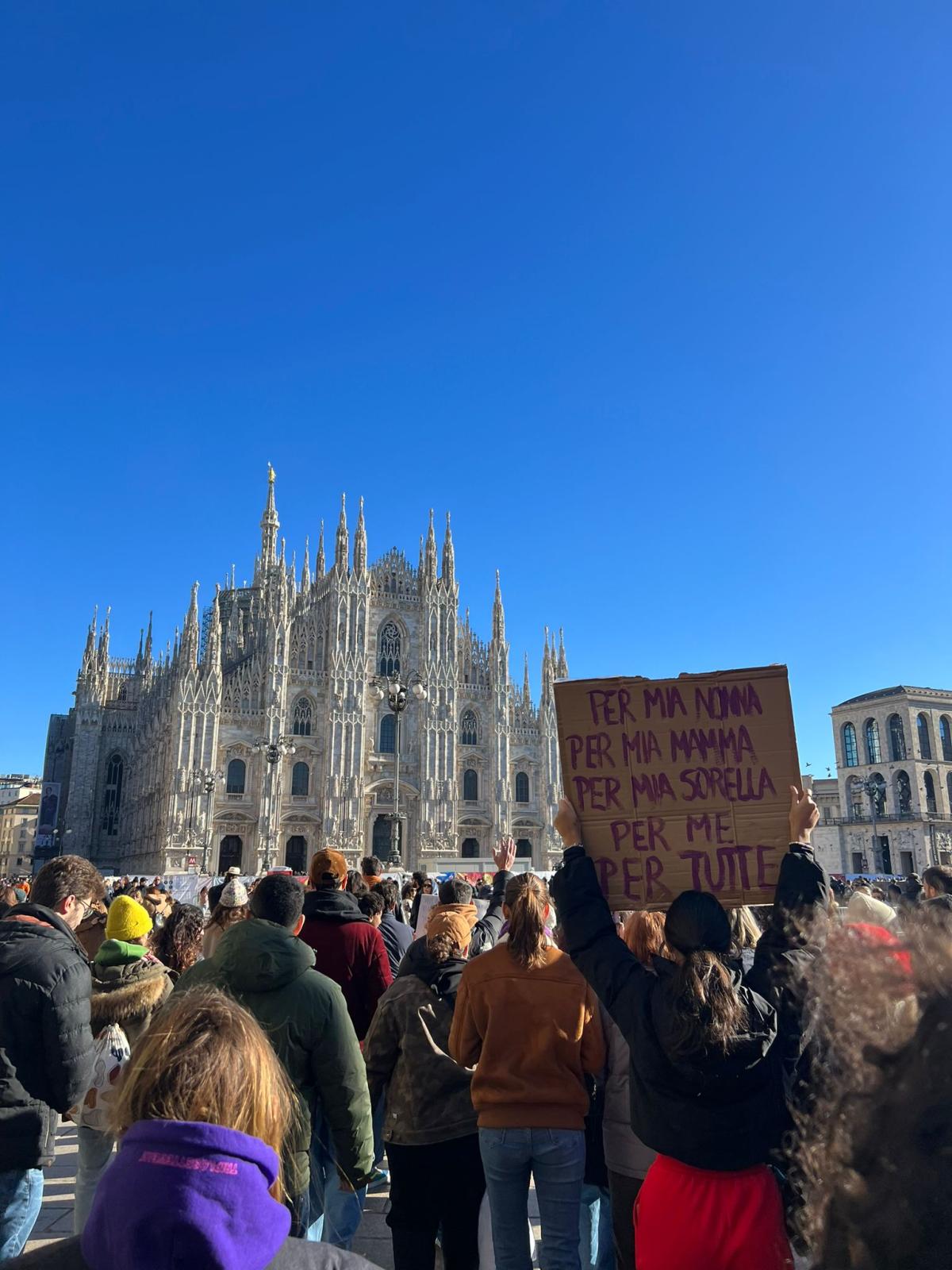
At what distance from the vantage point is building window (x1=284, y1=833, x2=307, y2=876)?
40.1 m

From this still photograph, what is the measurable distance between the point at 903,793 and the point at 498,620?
89.0 ft

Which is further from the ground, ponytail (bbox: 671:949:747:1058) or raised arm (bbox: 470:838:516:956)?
raised arm (bbox: 470:838:516:956)

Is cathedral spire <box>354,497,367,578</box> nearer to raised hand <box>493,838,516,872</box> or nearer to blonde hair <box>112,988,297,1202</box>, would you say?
raised hand <box>493,838,516,872</box>

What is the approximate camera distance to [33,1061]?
3.57 meters

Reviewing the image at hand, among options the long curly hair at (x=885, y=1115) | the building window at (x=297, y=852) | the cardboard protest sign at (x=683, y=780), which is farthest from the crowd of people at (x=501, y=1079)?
the building window at (x=297, y=852)

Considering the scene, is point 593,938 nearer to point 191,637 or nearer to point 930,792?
point 191,637

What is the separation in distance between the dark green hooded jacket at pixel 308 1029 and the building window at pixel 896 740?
184 ft

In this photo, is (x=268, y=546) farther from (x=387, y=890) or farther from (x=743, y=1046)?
(x=743, y=1046)

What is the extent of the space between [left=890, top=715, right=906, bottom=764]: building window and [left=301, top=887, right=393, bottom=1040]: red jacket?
54.8 m

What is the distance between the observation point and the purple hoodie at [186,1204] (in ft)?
4.63

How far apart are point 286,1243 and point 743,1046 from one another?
137cm

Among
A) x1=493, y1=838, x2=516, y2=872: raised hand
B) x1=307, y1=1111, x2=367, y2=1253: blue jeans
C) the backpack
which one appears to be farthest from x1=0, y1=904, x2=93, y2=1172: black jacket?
x1=493, y1=838, x2=516, y2=872: raised hand

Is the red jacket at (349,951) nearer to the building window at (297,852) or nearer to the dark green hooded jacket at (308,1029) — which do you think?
the dark green hooded jacket at (308,1029)

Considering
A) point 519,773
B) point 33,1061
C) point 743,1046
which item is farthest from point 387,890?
point 519,773
